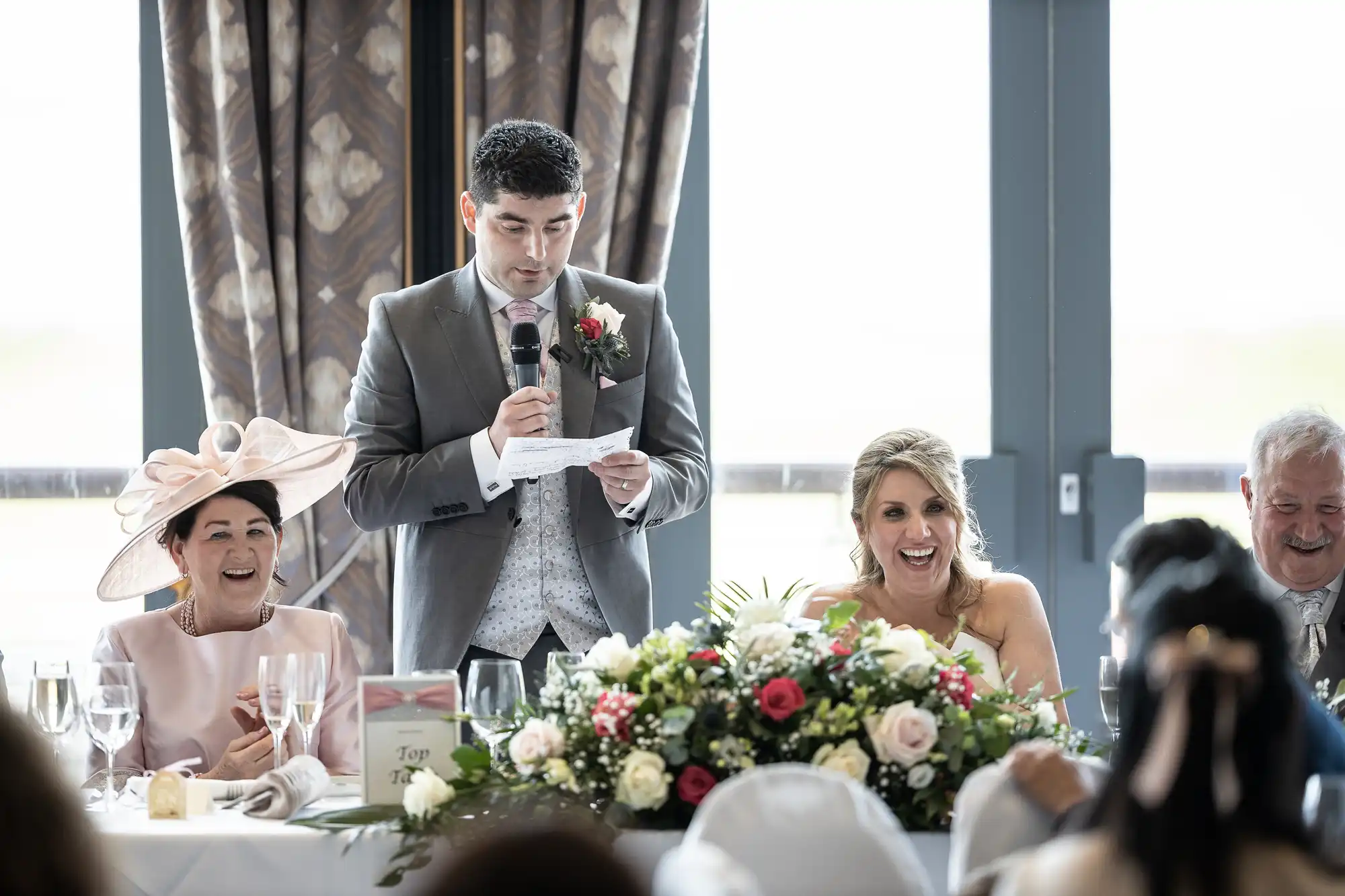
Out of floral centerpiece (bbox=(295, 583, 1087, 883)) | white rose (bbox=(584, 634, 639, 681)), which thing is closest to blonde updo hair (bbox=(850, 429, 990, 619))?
floral centerpiece (bbox=(295, 583, 1087, 883))

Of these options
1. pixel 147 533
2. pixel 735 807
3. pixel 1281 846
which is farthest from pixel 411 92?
pixel 1281 846

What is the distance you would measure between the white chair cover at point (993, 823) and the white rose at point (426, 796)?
670 mm

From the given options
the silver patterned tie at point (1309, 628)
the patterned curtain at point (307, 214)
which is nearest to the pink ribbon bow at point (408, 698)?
the silver patterned tie at point (1309, 628)

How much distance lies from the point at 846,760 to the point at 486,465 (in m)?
1.32

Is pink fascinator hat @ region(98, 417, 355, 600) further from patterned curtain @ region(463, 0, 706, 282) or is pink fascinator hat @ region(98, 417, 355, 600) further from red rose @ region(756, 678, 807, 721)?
red rose @ region(756, 678, 807, 721)

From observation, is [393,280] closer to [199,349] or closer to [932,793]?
[199,349]

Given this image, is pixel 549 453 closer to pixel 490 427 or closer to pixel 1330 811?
pixel 490 427

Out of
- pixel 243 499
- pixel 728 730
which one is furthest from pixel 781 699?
pixel 243 499

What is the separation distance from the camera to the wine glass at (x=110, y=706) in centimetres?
209

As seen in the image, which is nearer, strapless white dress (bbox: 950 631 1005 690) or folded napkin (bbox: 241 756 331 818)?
folded napkin (bbox: 241 756 331 818)

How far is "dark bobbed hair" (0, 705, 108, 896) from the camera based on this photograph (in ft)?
2.99

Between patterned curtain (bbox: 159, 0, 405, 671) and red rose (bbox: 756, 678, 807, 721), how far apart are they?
94.9 inches

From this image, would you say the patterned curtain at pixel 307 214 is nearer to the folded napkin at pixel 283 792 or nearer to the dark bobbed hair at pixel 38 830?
the folded napkin at pixel 283 792

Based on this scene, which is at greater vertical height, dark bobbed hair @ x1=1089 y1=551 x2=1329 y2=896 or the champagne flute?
dark bobbed hair @ x1=1089 y1=551 x2=1329 y2=896
